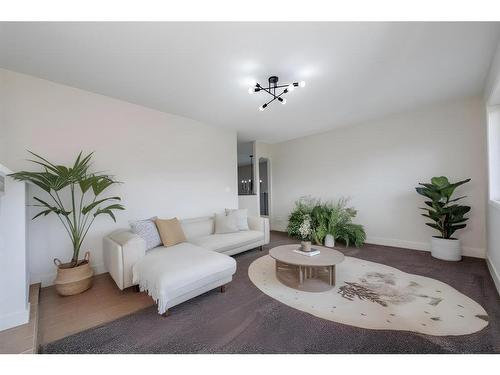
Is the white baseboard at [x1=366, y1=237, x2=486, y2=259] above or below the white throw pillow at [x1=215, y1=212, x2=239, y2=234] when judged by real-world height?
below

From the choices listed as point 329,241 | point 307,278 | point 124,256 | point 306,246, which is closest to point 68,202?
point 124,256

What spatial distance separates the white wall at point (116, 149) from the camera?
2.35 metres

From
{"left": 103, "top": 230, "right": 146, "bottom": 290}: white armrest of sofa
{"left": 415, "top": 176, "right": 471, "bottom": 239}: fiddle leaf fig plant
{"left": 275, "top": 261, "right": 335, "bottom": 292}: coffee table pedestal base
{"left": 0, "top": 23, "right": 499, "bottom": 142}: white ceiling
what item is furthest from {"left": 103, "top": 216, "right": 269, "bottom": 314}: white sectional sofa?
{"left": 415, "top": 176, "right": 471, "bottom": 239}: fiddle leaf fig plant

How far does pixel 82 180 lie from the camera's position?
2.23 metres

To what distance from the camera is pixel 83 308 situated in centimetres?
196

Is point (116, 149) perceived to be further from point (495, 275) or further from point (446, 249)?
point (446, 249)

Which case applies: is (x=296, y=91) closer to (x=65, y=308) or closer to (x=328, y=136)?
(x=328, y=136)

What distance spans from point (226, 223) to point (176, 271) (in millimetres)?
1749

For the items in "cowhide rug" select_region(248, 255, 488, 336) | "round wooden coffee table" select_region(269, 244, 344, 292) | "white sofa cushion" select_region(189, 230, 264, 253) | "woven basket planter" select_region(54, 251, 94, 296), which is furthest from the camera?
"white sofa cushion" select_region(189, 230, 264, 253)

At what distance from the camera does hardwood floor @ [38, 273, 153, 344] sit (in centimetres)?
166

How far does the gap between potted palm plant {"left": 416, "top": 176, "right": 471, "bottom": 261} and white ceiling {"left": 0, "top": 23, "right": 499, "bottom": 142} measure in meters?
1.48

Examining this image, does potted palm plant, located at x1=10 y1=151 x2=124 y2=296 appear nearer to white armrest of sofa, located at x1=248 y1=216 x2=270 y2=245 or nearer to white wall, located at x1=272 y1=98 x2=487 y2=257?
white armrest of sofa, located at x1=248 y1=216 x2=270 y2=245

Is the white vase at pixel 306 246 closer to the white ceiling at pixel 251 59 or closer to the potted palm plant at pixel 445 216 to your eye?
the white ceiling at pixel 251 59
